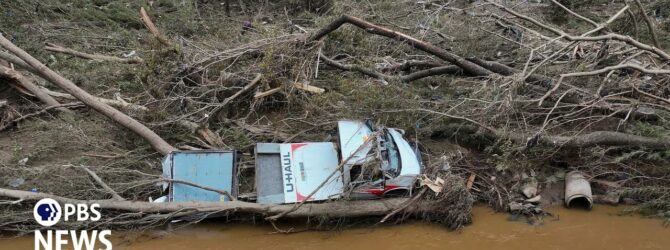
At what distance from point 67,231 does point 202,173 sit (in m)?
1.15

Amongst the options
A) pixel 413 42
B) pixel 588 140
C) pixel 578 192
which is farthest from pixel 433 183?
pixel 413 42

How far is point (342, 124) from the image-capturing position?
16.3 feet

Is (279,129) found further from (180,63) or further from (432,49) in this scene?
(432,49)

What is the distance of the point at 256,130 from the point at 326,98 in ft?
2.54

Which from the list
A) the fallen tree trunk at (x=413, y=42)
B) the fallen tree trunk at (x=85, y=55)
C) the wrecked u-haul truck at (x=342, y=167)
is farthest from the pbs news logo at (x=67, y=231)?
the fallen tree trunk at (x=85, y=55)

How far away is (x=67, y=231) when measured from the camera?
4457 mm

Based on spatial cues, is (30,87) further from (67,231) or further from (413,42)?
(413,42)

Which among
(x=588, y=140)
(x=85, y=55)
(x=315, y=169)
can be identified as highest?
(x=85, y=55)

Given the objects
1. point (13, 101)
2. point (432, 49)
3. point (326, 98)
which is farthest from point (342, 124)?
point (13, 101)

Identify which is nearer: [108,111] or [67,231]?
[67,231]

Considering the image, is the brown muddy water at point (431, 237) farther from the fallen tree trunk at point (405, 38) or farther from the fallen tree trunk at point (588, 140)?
the fallen tree trunk at point (405, 38)

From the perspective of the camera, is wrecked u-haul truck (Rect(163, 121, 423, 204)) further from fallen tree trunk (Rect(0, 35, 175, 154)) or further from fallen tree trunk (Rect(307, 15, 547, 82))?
fallen tree trunk (Rect(307, 15, 547, 82))

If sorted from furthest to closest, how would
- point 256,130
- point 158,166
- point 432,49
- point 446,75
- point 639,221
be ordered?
point 446,75 → point 432,49 → point 256,130 → point 158,166 → point 639,221

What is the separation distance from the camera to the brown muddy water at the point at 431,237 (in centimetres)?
440
